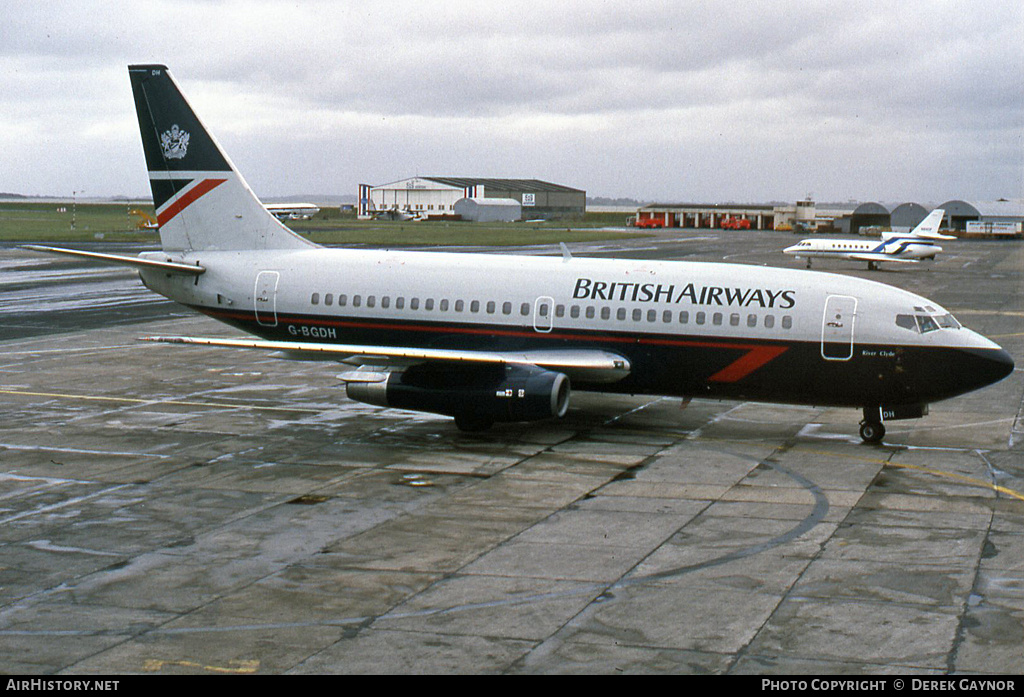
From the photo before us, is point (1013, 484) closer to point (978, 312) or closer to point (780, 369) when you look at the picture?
point (780, 369)

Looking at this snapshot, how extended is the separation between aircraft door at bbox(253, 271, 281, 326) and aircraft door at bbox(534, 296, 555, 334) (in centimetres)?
803

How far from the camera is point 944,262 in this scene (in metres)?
111

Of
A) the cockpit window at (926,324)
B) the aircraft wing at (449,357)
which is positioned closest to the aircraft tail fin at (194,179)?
the aircraft wing at (449,357)

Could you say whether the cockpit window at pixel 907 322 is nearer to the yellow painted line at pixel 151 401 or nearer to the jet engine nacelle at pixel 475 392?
the jet engine nacelle at pixel 475 392

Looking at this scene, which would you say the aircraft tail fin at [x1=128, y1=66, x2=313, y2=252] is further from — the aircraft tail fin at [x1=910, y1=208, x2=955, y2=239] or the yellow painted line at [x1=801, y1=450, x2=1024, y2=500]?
the aircraft tail fin at [x1=910, y1=208, x2=955, y2=239]

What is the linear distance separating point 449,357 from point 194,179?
11962 mm

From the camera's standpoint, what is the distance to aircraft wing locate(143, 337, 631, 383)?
87.9ft

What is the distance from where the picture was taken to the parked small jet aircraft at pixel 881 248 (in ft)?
311

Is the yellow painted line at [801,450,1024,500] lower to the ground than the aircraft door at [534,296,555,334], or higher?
lower

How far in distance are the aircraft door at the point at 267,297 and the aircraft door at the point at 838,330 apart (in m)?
15.4

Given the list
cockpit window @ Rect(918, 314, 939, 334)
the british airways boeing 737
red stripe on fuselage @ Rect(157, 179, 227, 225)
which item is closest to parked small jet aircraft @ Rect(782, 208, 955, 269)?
the british airways boeing 737

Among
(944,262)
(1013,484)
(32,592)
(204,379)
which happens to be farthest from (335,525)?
(944,262)

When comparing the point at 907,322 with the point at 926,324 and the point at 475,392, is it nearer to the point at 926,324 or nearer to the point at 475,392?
the point at 926,324
